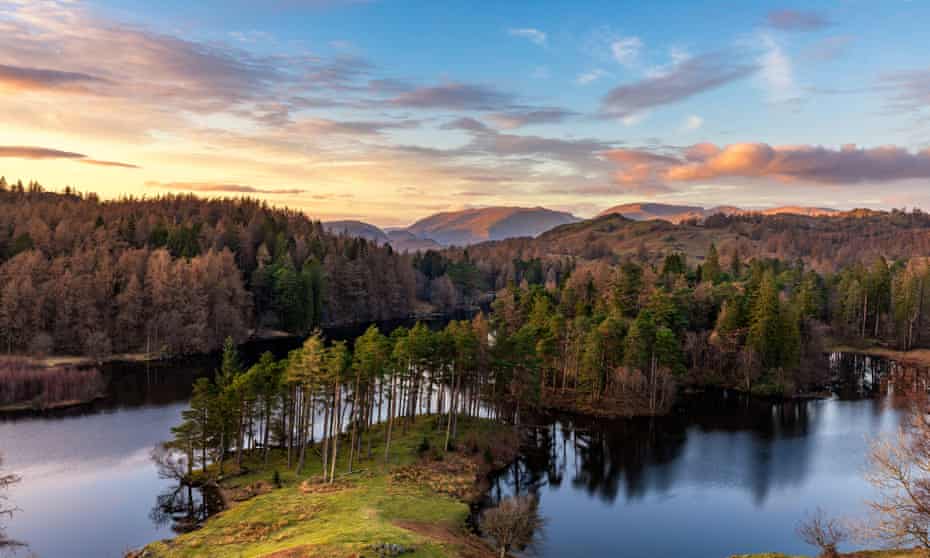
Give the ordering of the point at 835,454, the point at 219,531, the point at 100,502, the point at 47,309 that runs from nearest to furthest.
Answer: the point at 219,531
the point at 100,502
the point at 835,454
the point at 47,309

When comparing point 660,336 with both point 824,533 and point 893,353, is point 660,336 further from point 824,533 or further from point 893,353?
point 893,353

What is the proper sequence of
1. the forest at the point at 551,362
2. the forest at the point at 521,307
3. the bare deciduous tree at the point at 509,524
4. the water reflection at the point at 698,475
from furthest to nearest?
the forest at the point at 521,307, the forest at the point at 551,362, the water reflection at the point at 698,475, the bare deciduous tree at the point at 509,524

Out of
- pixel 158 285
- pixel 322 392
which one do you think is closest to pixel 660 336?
pixel 322 392

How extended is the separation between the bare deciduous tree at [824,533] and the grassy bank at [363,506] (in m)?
18.5

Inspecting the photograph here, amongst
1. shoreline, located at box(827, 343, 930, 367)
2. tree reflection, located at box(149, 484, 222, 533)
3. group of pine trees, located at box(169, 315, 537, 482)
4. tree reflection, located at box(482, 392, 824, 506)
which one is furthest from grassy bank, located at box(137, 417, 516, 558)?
→ shoreline, located at box(827, 343, 930, 367)

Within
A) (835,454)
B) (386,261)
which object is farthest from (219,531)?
(386,261)

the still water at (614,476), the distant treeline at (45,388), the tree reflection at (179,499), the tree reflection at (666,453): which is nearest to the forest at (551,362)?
the tree reflection at (179,499)

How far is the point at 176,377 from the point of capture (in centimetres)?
9719

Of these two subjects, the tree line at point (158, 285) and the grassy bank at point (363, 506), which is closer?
the grassy bank at point (363, 506)

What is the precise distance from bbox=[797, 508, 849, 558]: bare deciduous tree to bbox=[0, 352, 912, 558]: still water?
1562mm

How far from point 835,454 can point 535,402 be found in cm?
3309

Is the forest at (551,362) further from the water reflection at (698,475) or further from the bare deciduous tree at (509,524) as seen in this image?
the bare deciduous tree at (509,524)

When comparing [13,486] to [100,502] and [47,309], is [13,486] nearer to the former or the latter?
[100,502]

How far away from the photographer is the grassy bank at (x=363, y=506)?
115 ft
